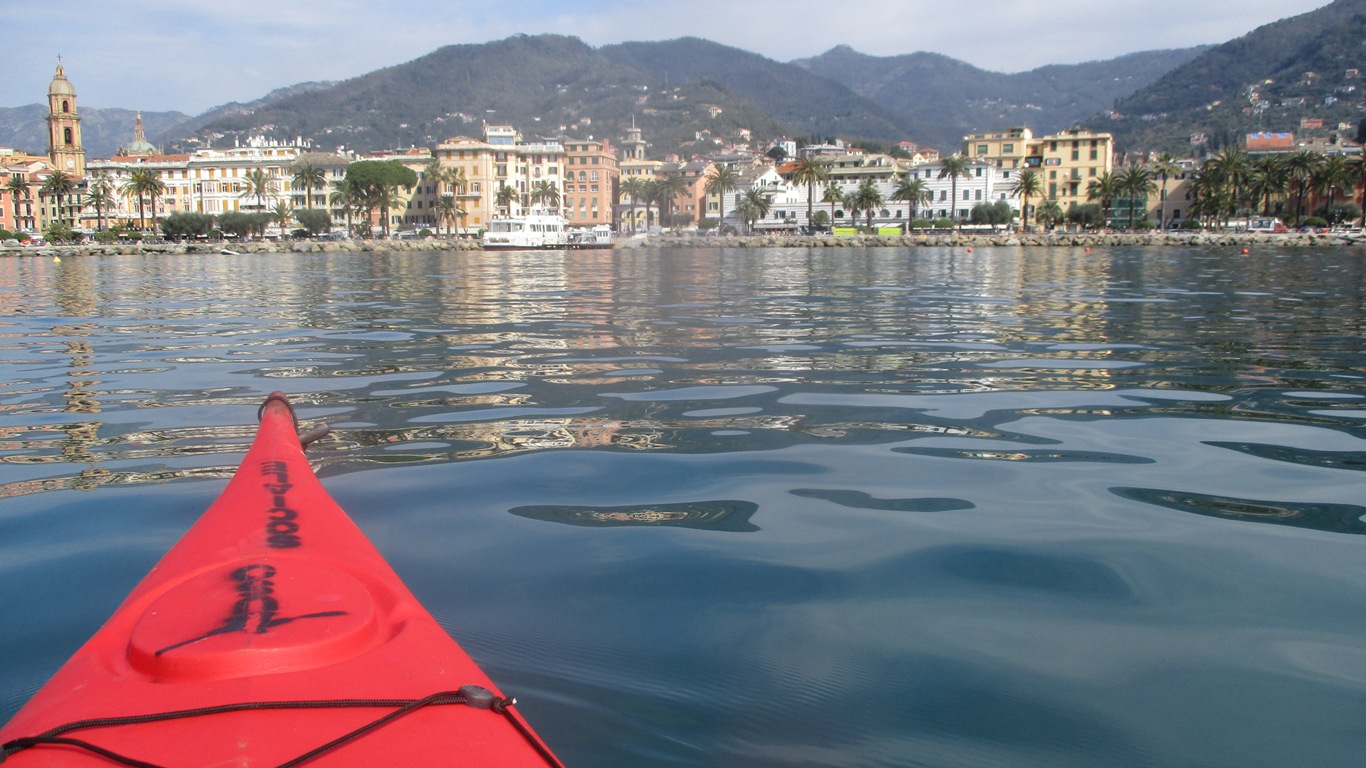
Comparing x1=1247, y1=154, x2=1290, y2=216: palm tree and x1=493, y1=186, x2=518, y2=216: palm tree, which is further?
x1=493, y1=186, x2=518, y2=216: palm tree

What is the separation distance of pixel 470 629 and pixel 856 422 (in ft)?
13.3

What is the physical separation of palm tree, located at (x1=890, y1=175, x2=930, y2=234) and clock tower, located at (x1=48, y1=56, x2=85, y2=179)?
94.2 m

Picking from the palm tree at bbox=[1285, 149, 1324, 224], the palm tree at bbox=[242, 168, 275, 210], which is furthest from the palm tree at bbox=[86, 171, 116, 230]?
the palm tree at bbox=[1285, 149, 1324, 224]

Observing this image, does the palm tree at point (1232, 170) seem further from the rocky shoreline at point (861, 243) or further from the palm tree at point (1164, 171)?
the rocky shoreline at point (861, 243)

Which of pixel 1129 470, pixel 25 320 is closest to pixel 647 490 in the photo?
pixel 1129 470

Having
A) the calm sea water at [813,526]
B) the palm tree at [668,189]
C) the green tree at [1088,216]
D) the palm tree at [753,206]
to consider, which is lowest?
the calm sea water at [813,526]

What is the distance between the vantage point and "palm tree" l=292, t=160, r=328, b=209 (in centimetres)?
9275

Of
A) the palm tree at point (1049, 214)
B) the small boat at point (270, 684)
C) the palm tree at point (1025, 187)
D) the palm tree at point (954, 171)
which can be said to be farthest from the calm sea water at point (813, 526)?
the palm tree at point (1049, 214)

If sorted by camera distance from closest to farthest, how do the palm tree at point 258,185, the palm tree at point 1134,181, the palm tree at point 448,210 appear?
1. the palm tree at point 1134,181
2. the palm tree at point 448,210
3. the palm tree at point 258,185

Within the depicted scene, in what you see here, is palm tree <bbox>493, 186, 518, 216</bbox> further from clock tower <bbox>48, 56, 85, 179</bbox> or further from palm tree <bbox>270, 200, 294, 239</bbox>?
clock tower <bbox>48, 56, 85, 179</bbox>

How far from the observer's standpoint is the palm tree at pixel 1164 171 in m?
86.8

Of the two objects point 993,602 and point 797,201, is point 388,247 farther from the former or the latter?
point 993,602

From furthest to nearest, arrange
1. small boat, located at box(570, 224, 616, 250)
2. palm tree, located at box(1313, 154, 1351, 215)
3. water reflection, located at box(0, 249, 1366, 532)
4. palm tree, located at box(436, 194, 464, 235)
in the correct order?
palm tree, located at box(436, 194, 464, 235)
small boat, located at box(570, 224, 616, 250)
palm tree, located at box(1313, 154, 1351, 215)
water reflection, located at box(0, 249, 1366, 532)

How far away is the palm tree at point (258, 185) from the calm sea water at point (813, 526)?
298 feet
